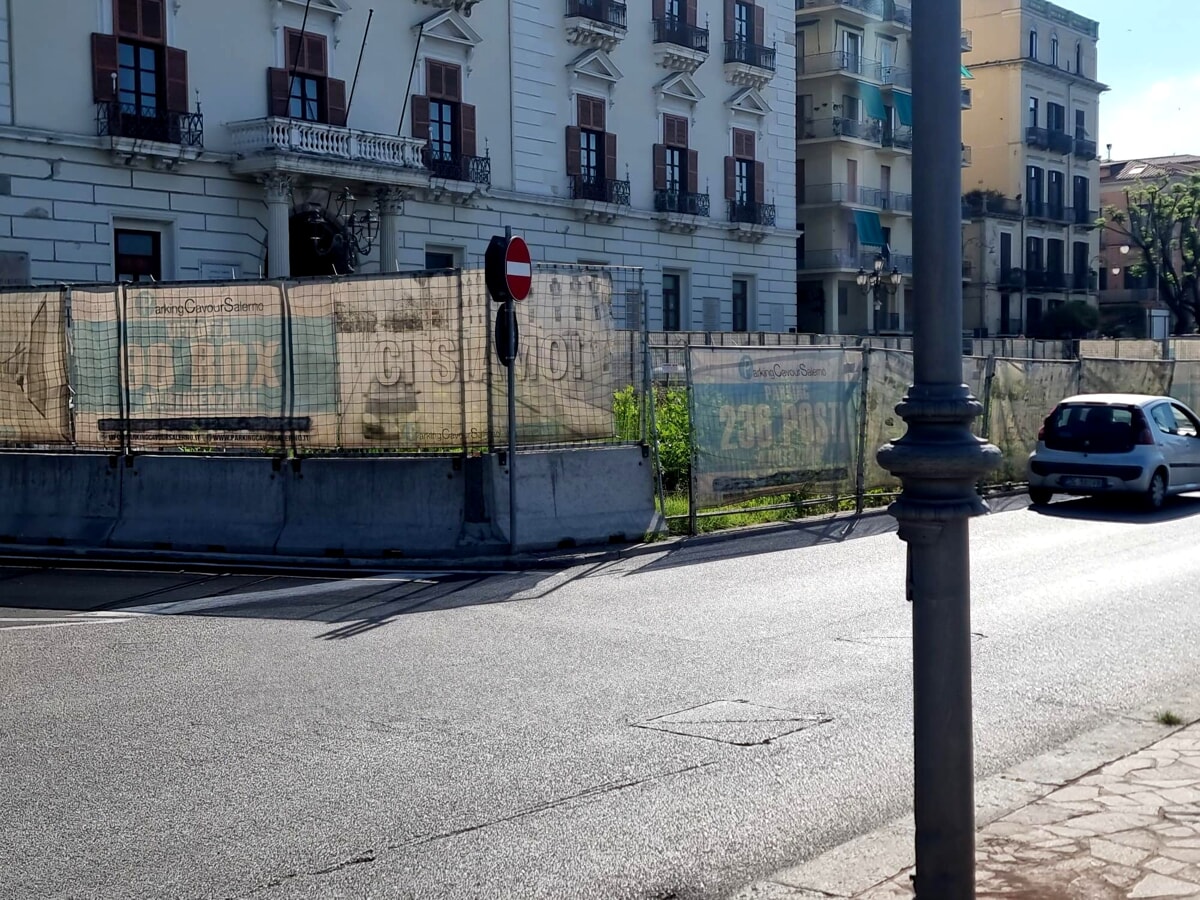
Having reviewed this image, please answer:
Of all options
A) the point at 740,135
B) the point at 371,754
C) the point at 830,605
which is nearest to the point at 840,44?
the point at 740,135

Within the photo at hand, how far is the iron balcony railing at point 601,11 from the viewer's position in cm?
3953

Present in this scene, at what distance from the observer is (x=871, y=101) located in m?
59.1

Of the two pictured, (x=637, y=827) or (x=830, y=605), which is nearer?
(x=637, y=827)

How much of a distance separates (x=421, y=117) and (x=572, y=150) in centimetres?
600

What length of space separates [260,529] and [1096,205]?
6992 centimetres

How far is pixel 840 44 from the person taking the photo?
191 feet

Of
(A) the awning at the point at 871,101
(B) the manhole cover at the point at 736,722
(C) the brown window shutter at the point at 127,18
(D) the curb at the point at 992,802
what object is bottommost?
(B) the manhole cover at the point at 736,722

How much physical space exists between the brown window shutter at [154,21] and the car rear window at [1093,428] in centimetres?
2098

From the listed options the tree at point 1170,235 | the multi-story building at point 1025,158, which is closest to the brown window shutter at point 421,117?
the multi-story building at point 1025,158

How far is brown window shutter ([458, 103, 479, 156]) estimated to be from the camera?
36.5m

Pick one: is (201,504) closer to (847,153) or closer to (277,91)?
(277,91)

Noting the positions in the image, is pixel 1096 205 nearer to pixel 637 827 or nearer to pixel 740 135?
pixel 740 135

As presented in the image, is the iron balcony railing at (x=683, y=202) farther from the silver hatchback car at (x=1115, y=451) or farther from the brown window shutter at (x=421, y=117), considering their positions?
the silver hatchback car at (x=1115, y=451)

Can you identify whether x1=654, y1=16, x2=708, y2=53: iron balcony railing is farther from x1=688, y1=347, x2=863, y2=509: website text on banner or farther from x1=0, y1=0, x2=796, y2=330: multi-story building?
x1=688, y1=347, x2=863, y2=509: website text on banner
